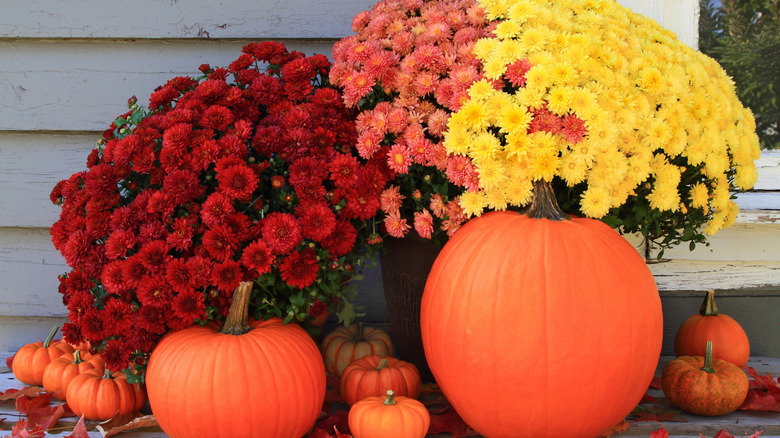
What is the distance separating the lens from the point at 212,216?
139 centimetres

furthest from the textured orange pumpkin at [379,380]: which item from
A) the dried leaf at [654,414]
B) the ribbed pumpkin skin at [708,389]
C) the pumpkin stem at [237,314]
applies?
the ribbed pumpkin skin at [708,389]

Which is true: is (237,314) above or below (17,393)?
above

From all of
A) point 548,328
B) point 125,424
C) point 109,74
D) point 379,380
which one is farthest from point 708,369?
point 109,74

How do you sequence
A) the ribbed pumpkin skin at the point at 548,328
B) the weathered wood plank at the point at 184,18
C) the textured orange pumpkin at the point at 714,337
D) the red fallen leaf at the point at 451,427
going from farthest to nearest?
the weathered wood plank at the point at 184,18, the textured orange pumpkin at the point at 714,337, the red fallen leaf at the point at 451,427, the ribbed pumpkin skin at the point at 548,328

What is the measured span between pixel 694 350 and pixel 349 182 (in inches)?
46.4

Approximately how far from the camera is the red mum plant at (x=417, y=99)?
4.88ft

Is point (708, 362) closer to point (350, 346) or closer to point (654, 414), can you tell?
point (654, 414)

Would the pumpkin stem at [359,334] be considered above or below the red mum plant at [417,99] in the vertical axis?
below

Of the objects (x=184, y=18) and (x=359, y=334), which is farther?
(x=184, y=18)

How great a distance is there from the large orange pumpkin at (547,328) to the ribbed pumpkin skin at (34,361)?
1.23 m

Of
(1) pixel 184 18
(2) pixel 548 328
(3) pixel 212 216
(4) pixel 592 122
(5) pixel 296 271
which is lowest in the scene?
(2) pixel 548 328

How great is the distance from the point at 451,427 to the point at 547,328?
42 cm

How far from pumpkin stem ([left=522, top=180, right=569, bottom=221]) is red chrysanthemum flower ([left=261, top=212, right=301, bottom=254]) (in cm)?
55

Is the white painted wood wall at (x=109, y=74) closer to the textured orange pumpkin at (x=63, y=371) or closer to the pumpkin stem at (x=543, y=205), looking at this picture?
the textured orange pumpkin at (x=63, y=371)
